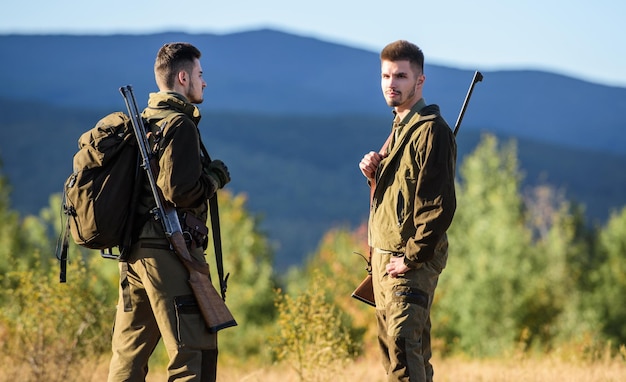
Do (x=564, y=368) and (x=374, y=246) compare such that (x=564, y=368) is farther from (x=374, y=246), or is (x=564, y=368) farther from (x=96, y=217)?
(x=96, y=217)

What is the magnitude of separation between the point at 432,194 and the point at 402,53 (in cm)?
79

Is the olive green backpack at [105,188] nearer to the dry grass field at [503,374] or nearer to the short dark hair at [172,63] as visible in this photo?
the short dark hair at [172,63]

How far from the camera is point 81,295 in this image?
7.87 meters

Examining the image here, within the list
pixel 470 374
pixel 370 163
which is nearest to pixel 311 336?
pixel 470 374

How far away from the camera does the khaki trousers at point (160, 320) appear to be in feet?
16.1

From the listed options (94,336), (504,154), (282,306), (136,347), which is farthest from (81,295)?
(504,154)

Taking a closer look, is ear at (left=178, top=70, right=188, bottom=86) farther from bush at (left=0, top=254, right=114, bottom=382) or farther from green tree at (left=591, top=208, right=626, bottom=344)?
green tree at (left=591, top=208, right=626, bottom=344)

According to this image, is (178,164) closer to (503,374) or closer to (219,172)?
(219,172)

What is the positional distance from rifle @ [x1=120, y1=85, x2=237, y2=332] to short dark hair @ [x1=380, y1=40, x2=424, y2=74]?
1.33 metres

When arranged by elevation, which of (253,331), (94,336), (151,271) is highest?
(151,271)

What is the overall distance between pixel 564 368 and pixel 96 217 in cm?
445

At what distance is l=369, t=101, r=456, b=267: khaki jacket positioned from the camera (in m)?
4.90

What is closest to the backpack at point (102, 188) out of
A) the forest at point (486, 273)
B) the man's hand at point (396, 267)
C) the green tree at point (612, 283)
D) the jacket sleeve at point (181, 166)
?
the jacket sleeve at point (181, 166)

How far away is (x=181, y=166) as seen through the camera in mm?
4820
